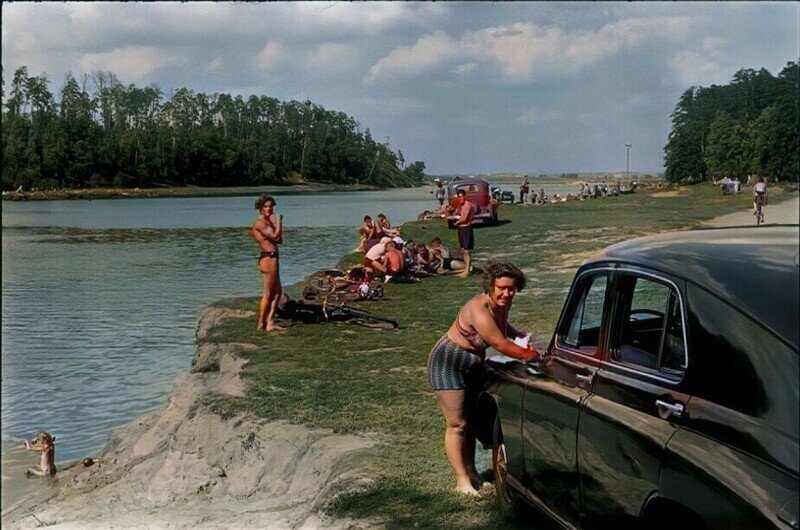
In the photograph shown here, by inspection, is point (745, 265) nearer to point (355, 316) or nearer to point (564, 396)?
point (564, 396)

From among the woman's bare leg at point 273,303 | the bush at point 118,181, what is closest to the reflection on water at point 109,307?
the woman's bare leg at point 273,303

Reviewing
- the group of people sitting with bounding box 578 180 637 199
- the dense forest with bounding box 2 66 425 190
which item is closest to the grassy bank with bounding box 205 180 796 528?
the group of people sitting with bounding box 578 180 637 199

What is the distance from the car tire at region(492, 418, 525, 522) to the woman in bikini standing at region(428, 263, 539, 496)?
0.27m

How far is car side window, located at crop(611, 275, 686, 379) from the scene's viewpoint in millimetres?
3619

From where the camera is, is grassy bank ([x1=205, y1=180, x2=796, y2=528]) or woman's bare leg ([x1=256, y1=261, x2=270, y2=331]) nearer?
grassy bank ([x1=205, y1=180, x2=796, y2=528])

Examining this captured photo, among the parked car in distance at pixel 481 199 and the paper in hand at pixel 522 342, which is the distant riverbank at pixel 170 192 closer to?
the parked car in distance at pixel 481 199

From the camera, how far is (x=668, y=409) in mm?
3260

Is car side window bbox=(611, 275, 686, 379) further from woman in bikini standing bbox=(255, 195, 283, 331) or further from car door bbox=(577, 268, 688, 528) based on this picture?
woman in bikini standing bbox=(255, 195, 283, 331)

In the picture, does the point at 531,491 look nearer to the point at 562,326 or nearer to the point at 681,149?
the point at 562,326

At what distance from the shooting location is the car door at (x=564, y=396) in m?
4.06

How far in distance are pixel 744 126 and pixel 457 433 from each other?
3.43m

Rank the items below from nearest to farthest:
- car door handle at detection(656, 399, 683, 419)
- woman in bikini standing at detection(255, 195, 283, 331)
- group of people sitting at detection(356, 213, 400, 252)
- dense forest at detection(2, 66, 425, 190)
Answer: car door handle at detection(656, 399, 683, 419)
woman in bikini standing at detection(255, 195, 283, 331)
group of people sitting at detection(356, 213, 400, 252)
dense forest at detection(2, 66, 425, 190)

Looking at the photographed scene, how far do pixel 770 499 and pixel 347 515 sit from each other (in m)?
3.23

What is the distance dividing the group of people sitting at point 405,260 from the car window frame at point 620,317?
12.6m
